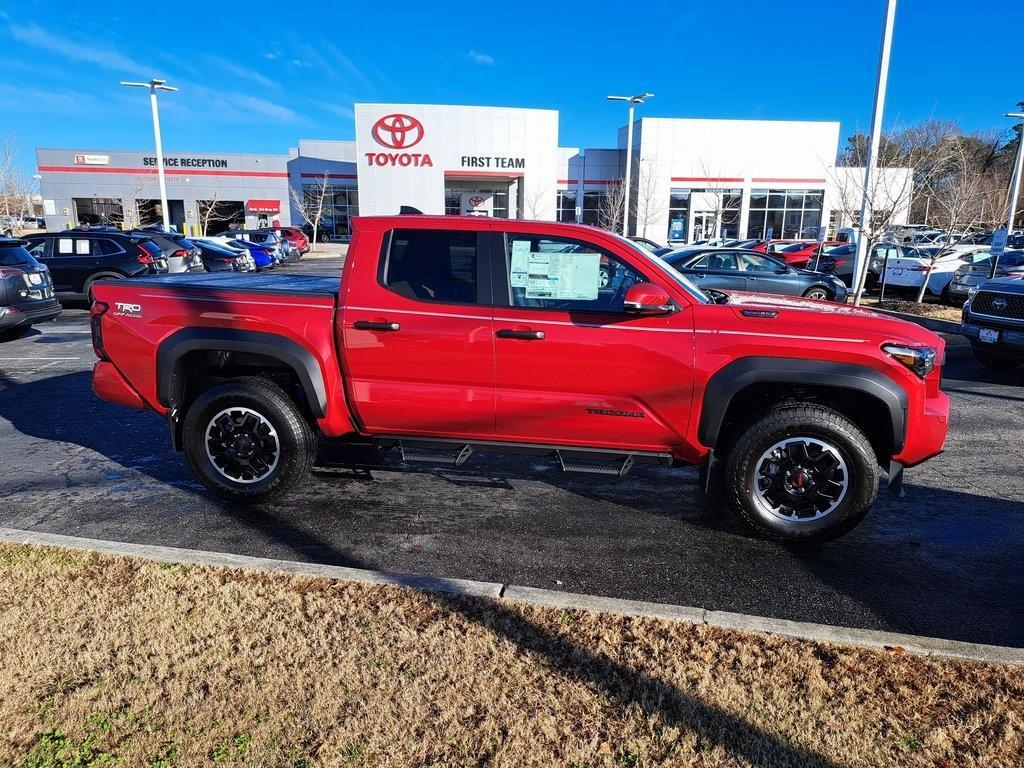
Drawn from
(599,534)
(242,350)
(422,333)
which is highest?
(422,333)

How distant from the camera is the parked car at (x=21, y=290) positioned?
10.0 metres

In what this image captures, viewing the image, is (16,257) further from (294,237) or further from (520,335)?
(294,237)

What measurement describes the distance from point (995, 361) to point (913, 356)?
6982mm

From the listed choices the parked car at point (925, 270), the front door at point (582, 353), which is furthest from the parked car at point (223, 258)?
the parked car at point (925, 270)

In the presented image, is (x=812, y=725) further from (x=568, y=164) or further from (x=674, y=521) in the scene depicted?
(x=568, y=164)

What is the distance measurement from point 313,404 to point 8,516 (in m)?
2.22

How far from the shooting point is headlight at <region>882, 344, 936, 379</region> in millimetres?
3961

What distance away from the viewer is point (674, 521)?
462 cm

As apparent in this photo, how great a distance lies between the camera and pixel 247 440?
183 inches

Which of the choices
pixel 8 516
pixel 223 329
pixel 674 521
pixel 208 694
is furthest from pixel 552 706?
pixel 8 516

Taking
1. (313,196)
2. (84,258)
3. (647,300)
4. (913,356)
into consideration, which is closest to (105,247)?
(84,258)

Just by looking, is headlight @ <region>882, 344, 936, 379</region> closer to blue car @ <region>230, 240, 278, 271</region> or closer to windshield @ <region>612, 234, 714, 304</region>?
windshield @ <region>612, 234, 714, 304</region>

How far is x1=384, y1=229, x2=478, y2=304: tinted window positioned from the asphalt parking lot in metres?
1.52

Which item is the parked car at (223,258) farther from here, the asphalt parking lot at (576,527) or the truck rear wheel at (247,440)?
the truck rear wheel at (247,440)
